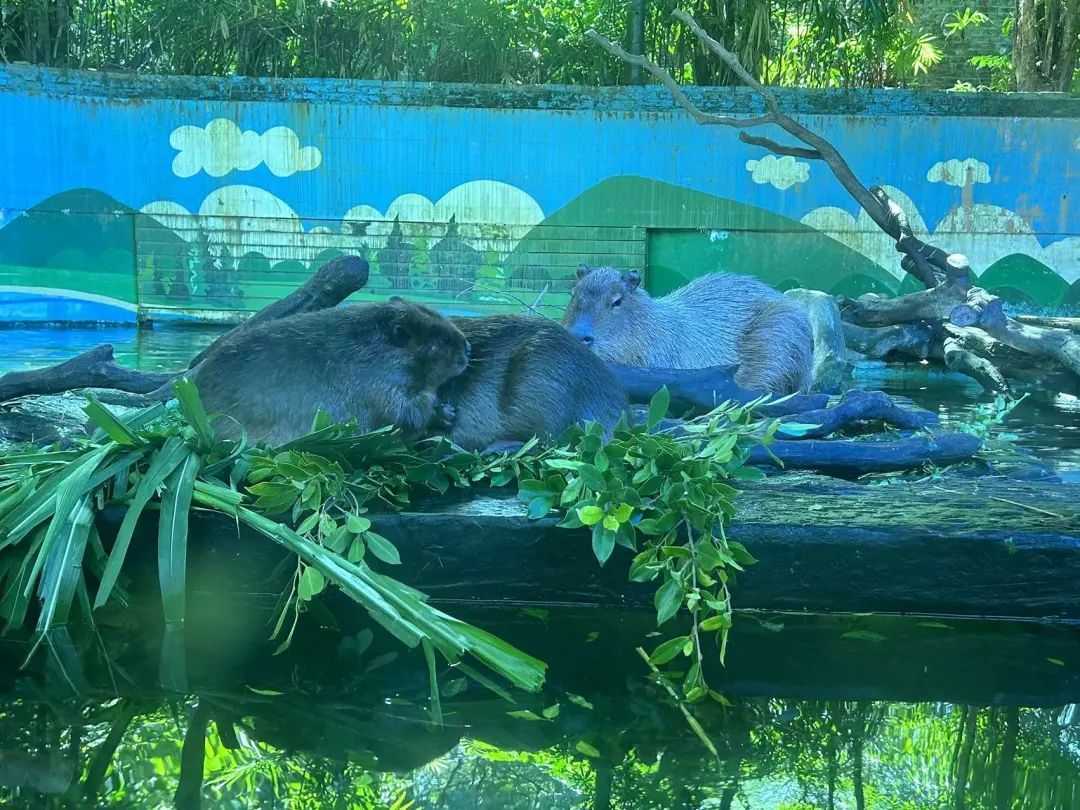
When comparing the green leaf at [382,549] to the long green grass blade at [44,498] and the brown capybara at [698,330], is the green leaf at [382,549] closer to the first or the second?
the long green grass blade at [44,498]

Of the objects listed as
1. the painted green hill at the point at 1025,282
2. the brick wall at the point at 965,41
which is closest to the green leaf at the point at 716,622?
the painted green hill at the point at 1025,282

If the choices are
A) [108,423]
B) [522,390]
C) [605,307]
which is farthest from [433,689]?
[605,307]

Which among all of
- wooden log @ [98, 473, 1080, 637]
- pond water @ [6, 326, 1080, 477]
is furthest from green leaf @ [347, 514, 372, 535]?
pond water @ [6, 326, 1080, 477]

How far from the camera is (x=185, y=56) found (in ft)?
41.7

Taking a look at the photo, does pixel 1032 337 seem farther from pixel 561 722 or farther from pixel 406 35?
pixel 406 35

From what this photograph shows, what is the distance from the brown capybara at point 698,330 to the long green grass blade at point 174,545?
Result: 3400mm

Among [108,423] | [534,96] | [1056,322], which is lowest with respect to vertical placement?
[1056,322]

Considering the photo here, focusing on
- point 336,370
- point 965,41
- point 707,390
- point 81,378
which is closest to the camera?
point 336,370

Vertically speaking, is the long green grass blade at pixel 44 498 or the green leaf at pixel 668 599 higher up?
the long green grass blade at pixel 44 498

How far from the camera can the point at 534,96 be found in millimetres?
11609

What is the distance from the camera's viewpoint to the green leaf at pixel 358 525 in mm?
2787

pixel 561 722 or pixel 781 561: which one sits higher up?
pixel 781 561

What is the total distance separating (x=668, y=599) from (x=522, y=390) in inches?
55.4

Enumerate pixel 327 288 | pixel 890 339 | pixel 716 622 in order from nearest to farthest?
pixel 716 622
pixel 327 288
pixel 890 339
